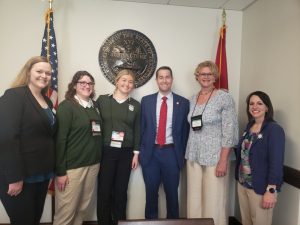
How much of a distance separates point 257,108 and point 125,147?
1.24 meters

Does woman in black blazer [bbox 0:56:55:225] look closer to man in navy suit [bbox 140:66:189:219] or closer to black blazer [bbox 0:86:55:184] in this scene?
black blazer [bbox 0:86:55:184]

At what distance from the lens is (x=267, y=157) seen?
6.52 feet

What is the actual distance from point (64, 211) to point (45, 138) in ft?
2.64

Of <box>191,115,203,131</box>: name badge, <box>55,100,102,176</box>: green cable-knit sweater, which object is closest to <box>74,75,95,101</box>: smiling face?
<box>55,100,102,176</box>: green cable-knit sweater

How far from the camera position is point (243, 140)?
7.29 feet

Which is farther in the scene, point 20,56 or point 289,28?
point 20,56

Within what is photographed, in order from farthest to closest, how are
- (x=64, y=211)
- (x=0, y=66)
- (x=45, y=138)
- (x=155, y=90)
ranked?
(x=155, y=90) → (x=0, y=66) → (x=64, y=211) → (x=45, y=138)

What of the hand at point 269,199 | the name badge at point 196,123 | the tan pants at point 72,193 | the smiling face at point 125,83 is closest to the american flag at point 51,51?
the tan pants at point 72,193

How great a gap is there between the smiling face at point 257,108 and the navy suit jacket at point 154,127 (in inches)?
28.1

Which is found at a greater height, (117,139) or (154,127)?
(154,127)

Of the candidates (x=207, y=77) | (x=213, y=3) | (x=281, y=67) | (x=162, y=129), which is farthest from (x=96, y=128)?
(x=213, y=3)

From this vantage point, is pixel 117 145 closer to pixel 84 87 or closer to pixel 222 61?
pixel 84 87

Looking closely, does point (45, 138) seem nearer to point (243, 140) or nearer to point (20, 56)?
point (20, 56)

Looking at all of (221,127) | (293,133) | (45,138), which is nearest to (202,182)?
(221,127)
